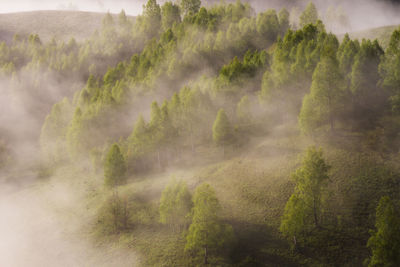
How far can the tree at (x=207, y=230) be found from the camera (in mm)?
30406

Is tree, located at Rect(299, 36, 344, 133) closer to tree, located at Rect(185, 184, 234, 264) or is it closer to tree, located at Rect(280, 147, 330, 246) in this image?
tree, located at Rect(280, 147, 330, 246)

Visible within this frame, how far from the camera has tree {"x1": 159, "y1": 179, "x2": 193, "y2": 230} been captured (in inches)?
1369

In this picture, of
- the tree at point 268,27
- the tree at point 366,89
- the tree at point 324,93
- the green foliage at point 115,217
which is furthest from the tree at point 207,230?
the tree at point 268,27

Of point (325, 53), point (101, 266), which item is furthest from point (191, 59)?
point (101, 266)

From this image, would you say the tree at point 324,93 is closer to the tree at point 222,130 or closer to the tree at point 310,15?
the tree at point 222,130

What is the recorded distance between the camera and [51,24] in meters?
147

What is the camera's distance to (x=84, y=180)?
53938mm

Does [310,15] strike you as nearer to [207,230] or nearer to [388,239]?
[388,239]

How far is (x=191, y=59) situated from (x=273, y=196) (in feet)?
187

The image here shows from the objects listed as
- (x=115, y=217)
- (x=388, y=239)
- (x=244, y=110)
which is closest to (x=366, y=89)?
(x=244, y=110)

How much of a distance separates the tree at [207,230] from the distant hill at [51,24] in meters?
131

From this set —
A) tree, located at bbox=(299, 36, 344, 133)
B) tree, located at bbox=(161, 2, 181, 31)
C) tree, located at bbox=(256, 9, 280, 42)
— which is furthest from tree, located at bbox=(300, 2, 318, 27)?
tree, located at bbox=(299, 36, 344, 133)

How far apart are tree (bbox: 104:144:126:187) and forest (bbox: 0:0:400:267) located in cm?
22

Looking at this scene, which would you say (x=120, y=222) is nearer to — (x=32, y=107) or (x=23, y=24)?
(x=32, y=107)
